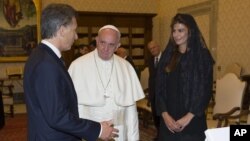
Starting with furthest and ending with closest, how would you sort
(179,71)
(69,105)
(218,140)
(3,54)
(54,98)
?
1. (3,54)
2. (179,71)
3. (69,105)
4. (54,98)
5. (218,140)

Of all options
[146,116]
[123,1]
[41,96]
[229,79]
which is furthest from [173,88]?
[123,1]

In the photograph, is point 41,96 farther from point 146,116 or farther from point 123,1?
point 123,1

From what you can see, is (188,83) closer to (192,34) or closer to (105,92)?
(192,34)

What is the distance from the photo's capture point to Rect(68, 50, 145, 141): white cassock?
2.45m

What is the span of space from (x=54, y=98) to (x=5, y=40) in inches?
286

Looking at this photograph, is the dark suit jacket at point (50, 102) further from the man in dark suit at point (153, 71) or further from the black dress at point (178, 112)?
the man in dark suit at point (153, 71)

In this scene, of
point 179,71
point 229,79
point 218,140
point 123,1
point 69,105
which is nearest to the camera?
point 218,140

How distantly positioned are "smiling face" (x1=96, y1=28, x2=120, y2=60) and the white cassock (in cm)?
13

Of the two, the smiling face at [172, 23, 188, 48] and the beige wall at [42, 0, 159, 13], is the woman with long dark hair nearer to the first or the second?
the smiling face at [172, 23, 188, 48]

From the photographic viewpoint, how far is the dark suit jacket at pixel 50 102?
5.45 feet

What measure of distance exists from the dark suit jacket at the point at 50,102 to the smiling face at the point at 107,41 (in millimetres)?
617

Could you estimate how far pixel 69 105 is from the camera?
177cm

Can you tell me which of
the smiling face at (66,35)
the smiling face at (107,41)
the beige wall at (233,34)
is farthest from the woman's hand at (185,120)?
the beige wall at (233,34)

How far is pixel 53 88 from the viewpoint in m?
1.65
